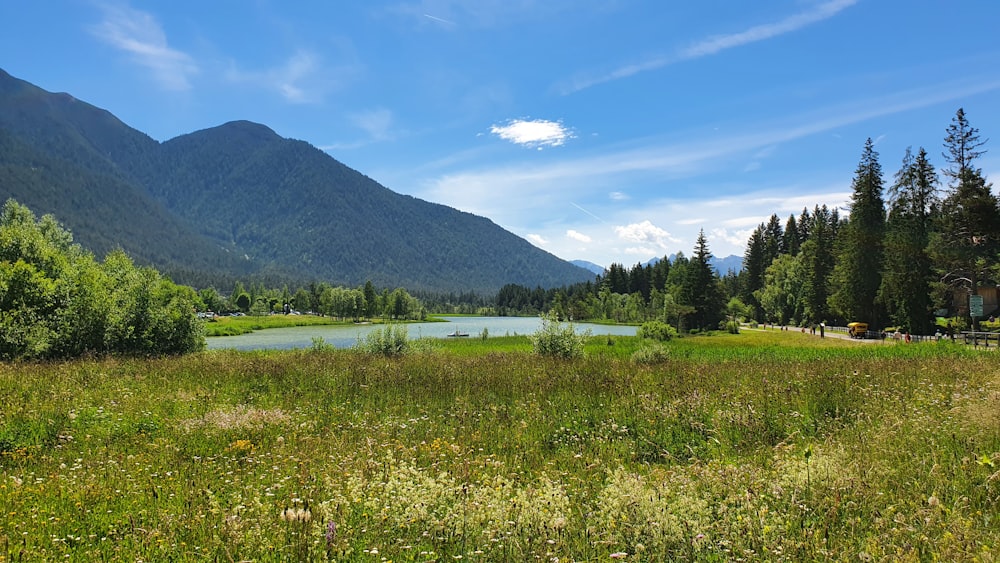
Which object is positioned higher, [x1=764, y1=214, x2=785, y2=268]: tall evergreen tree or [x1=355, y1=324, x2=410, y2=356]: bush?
[x1=764, y1=214, x2=785, y2=268]: tall evergreen tree

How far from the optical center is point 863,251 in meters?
54.1

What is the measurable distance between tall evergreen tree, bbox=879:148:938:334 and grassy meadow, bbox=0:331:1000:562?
42.2 meters

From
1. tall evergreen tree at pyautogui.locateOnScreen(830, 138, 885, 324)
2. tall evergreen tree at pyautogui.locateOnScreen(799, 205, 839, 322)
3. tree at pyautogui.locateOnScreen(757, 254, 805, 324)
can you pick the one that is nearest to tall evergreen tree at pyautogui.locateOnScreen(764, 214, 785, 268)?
tree at pyautogui.locateOnScreen(757, 254, 805, 324)

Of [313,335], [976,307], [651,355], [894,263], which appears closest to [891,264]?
[894,263]

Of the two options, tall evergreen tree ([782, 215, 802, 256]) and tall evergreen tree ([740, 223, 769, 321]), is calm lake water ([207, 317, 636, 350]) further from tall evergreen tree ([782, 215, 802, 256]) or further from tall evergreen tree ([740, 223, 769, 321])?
tall evergreen tree ([782, 215, 802, 256])

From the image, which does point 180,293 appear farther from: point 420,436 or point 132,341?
point 420,436

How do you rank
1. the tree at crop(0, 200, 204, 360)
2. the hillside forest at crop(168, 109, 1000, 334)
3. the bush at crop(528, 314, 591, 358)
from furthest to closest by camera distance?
the hillside forest at crop(168, 109, 1000, 334)
the bush at crop(528, 314, 591, 358)
the tree at crop(0, 200, 204, 360)

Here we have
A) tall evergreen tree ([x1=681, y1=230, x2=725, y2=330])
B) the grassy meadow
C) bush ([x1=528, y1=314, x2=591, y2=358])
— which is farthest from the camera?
tall evergreen tree ([x1=681, y1=230, x2=725, y2=330])

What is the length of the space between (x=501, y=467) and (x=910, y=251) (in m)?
58.0

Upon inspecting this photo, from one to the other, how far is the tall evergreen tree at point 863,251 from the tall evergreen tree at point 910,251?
4.26 feet

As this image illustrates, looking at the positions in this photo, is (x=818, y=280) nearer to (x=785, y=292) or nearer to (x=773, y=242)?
(x=785, y=292)

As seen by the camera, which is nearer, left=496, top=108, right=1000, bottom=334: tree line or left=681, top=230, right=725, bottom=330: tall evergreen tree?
left=496, top=108, right=1000, bottom=334: tree line

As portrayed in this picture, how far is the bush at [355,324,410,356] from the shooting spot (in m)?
23.5

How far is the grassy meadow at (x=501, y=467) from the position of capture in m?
4.32
